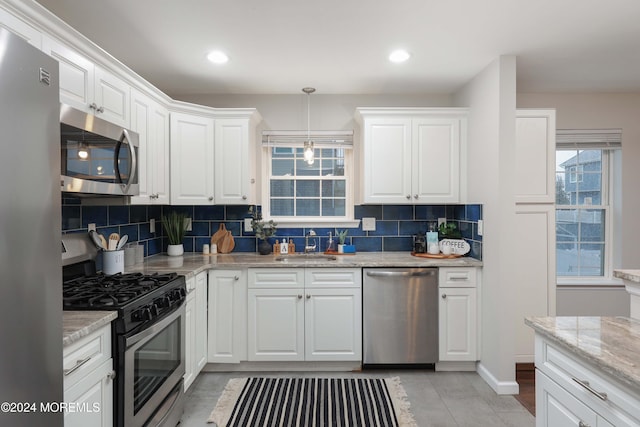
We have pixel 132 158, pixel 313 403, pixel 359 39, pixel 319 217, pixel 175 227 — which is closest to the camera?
pixel 132 158

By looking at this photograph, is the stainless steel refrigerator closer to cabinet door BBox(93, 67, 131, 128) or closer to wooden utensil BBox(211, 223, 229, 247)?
cabinet door BBox(93, 67, 131, 128)

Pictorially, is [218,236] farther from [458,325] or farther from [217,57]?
[458,325]

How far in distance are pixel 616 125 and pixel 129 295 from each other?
4692 millimetres

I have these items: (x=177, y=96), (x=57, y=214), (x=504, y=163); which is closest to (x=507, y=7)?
(x=504, y=163)

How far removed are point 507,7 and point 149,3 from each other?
2.05 metres

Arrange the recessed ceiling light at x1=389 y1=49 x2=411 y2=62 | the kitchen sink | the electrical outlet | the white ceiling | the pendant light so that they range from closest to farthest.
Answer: the white ceiling < the recessed ceiling light at x1=389 y1=49 x2=411 y2=62 < the pendant light < the kitchen sink < the electrical outlet

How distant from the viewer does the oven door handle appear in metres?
1.71

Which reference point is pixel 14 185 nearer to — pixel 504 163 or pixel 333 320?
pixel 333 320

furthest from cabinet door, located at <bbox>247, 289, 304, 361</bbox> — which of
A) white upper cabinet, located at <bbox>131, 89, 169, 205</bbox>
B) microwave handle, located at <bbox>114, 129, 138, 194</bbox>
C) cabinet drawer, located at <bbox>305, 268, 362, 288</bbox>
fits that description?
microwave handle, located at <bbox>114, 129, 138, 194</bbox>

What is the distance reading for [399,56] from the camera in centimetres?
276

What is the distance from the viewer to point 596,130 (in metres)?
3.77

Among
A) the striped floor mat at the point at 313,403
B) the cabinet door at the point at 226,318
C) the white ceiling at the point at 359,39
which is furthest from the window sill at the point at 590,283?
the cabinet door at the point at 226,318

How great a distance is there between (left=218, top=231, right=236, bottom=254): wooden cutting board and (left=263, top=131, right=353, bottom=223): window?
0.47 m

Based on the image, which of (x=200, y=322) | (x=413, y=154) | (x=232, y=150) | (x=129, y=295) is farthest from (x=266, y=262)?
(x=413, y=154)
